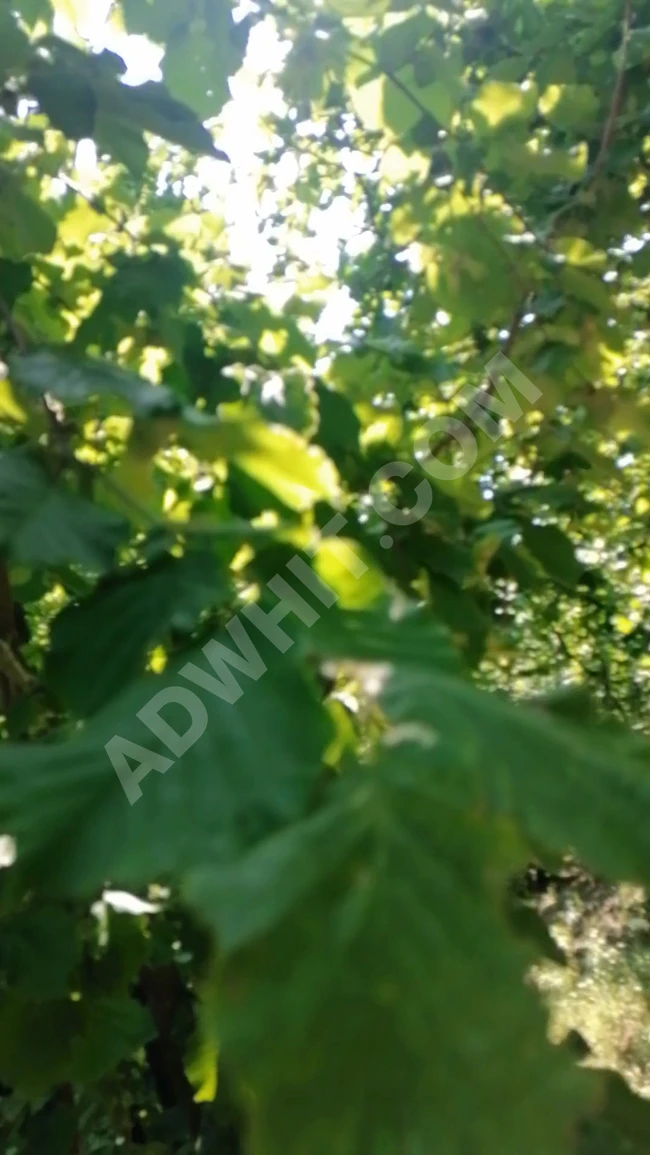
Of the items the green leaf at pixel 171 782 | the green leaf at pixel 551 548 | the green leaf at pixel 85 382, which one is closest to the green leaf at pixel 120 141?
the green leaf at pixel 85 382

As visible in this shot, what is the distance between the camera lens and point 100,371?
430 mm

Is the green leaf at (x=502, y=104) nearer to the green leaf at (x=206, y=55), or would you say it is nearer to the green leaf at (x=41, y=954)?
the green leaf at (x=206, y=55)

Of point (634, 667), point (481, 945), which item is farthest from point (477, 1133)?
point (634, 667)

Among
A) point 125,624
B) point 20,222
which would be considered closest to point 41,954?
point 125,624

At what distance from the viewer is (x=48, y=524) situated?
388mm

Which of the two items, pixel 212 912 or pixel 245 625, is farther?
pixel 245 625

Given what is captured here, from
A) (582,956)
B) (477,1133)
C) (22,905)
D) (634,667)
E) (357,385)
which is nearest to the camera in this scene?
(477,1133)

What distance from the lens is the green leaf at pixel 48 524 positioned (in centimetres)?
38

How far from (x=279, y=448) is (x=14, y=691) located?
35cm

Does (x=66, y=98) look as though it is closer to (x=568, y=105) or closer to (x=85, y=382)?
(x=85, y=382)

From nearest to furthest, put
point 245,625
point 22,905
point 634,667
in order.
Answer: point 245,625, point 22,905, point 634,667

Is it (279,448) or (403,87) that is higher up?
(403,87)

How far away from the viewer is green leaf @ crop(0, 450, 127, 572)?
375mm

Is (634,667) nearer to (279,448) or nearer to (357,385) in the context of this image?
(357,385)
